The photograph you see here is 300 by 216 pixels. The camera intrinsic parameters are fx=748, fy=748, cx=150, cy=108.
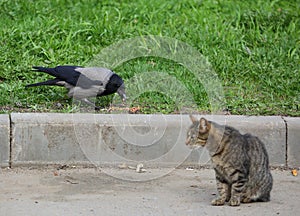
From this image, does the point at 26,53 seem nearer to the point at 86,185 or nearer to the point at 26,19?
the point at 26,19

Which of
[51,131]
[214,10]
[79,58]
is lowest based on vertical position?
[51,131]

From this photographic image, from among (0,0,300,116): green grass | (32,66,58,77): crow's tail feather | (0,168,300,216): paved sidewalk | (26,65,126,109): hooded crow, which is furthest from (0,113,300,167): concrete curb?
(32,66,58,77): crow's tail feather

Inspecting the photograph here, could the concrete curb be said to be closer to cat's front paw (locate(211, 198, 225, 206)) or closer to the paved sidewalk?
the paved sidewalk

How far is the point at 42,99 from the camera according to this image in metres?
6.51

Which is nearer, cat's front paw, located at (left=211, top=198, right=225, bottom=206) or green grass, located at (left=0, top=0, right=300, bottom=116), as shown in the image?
cat's front paw, located at (left=211, top=198, right=225, bottom=206)

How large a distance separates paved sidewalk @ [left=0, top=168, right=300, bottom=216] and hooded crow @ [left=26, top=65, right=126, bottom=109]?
92 cm

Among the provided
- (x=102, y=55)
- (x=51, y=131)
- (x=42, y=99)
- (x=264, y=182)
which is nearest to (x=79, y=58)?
(x=102, y=55)

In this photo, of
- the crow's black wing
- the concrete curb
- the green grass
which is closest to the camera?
the concrete curb

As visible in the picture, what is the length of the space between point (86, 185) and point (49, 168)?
498 millimetres

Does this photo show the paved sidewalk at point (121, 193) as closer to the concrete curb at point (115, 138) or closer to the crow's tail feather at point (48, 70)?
the concrete curb at point (115, 138)

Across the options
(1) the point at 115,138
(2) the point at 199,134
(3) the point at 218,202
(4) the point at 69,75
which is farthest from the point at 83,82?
(3) the point at 218,202

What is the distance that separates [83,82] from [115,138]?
33.9 inches

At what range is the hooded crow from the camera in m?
6.42

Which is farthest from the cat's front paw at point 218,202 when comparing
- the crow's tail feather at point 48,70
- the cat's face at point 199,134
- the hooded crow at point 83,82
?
the crow's tail feather at point 48,70
